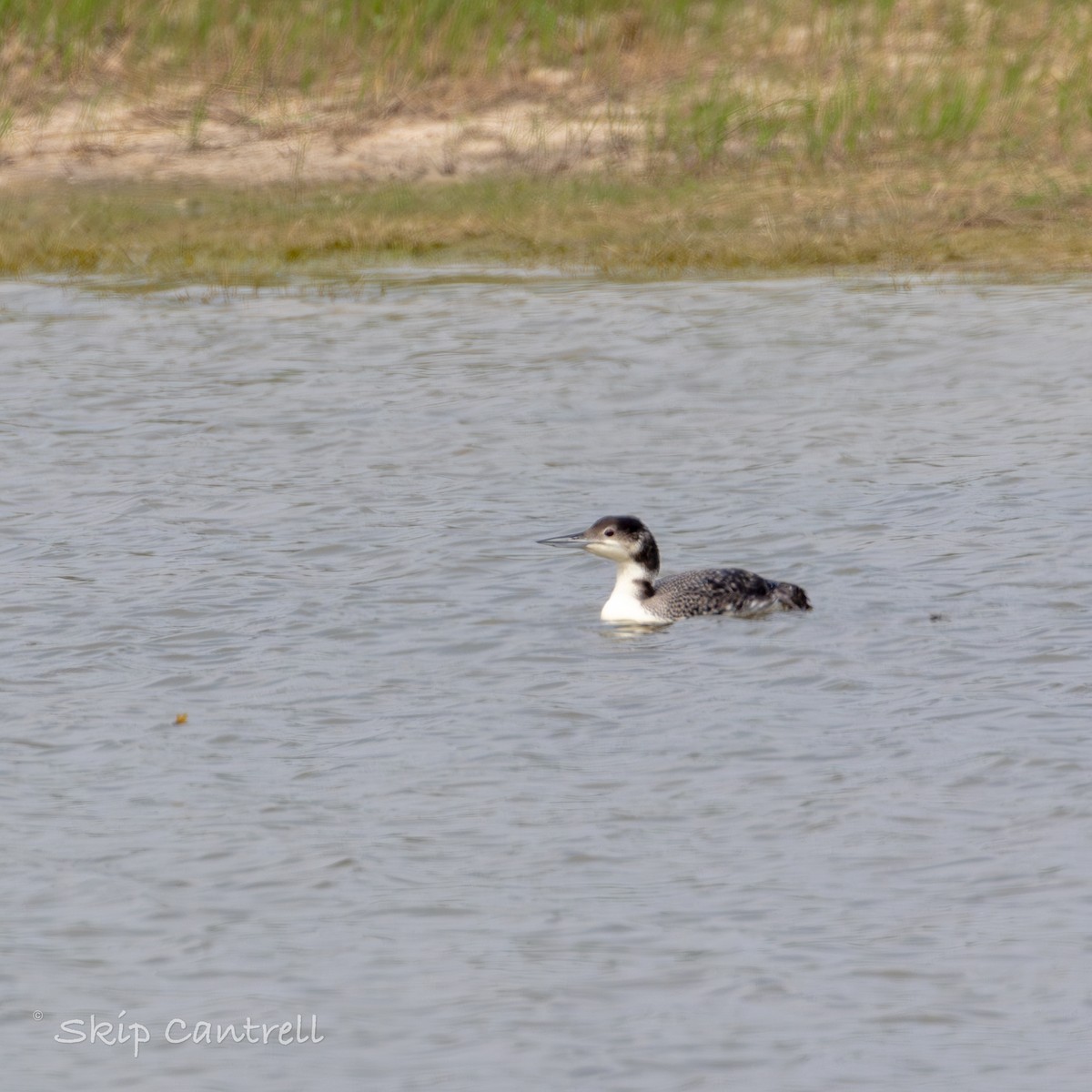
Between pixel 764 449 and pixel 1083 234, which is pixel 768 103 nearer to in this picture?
pixel 1083 234

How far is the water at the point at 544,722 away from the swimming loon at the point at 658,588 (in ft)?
0.43

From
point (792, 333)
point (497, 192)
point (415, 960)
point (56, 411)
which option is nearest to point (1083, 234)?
point (792, 333)

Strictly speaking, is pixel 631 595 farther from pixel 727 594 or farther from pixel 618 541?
pixel 727 594

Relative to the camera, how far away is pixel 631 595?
413 inches

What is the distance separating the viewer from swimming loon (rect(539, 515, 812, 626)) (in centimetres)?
1024

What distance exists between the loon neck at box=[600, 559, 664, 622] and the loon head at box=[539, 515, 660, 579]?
2 centimetres

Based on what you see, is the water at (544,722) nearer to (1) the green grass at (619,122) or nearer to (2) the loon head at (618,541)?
(2) the loon head at (618,541)

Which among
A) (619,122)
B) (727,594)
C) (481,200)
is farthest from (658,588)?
(619,122)

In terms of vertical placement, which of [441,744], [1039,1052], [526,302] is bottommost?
[526,302]

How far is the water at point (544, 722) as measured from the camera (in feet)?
19.7

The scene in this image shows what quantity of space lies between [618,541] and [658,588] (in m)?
0.27

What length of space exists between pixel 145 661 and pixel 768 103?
1418 centimetres

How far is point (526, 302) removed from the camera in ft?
60.0

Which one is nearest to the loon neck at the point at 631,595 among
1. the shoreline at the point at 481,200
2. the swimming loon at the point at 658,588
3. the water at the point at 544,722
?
the swimming loon at the point at 658,588
